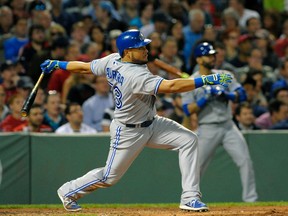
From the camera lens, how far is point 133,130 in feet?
30.4

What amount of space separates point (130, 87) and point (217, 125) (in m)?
3.34

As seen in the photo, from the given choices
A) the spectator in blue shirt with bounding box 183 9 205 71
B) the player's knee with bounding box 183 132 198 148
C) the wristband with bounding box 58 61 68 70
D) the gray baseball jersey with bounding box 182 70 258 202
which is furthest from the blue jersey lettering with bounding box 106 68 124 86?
the spectator in blue shirt with bounding box 183 9 205 71

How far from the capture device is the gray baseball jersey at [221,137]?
12062 mm

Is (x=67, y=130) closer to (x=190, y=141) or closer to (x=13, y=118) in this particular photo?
(x=13, y=118)

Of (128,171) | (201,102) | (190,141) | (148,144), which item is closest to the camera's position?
(190,141)

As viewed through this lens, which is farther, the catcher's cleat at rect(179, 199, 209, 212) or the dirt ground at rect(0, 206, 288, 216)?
the catcher's cleat at rect(179, 199, 209, 212)

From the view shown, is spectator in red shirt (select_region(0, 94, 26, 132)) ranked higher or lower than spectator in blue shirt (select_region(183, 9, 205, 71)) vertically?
lower

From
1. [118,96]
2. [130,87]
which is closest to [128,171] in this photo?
[118,96]

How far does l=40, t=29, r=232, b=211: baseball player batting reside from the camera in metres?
9.12

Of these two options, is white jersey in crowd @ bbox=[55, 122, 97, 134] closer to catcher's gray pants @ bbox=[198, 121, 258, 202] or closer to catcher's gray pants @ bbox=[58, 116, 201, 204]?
catcher's gray pants @ bbox=[198, 121, 258, 202]

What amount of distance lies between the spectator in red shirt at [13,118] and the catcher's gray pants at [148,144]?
13.5ft

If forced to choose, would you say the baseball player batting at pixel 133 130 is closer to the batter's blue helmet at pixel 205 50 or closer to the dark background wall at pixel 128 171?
the batter's blue helmet at pixel 205 50

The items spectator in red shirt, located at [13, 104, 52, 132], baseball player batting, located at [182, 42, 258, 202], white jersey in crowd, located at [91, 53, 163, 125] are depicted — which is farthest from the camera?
spectator in red shirt, located at [13, 104, 52, 132]

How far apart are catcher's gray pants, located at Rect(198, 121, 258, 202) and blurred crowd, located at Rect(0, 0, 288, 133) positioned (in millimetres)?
1564
